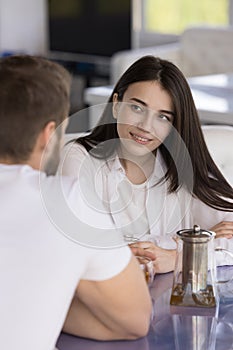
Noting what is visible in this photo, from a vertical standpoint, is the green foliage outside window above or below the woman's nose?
below

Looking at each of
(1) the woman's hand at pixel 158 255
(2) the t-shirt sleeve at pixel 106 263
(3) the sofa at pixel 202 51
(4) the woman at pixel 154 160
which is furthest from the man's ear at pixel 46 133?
(3) the sofa at pixel 202 51

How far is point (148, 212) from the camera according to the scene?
2.14m

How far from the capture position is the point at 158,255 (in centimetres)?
182

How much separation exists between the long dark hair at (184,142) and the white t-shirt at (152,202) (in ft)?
0.09

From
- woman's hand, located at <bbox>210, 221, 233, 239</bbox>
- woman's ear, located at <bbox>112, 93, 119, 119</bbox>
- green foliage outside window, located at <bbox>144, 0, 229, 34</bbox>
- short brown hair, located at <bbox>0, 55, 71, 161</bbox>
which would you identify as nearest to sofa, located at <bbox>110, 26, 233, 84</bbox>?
green foliage outside window, located at <bbox>144, 0, 229, 34</bbox>

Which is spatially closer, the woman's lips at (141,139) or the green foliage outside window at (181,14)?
the woman's lips at (141,139)

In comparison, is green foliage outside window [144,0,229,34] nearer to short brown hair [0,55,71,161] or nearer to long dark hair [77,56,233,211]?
long dark hair [77,56,233,211]

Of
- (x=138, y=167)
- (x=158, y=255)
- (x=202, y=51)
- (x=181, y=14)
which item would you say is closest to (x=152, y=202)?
(x=138, y=167)

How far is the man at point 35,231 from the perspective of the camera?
1251 millimetres

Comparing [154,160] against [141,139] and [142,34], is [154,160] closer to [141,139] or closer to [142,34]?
[141,139]

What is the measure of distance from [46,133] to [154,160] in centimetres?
91

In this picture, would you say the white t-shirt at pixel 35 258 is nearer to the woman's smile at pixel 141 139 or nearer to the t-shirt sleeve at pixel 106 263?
the t-shirt sleeve at pixel 106 263

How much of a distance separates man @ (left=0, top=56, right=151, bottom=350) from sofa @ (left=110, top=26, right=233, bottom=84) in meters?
4.52

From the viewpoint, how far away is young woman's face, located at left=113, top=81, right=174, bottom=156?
6.79 feet
